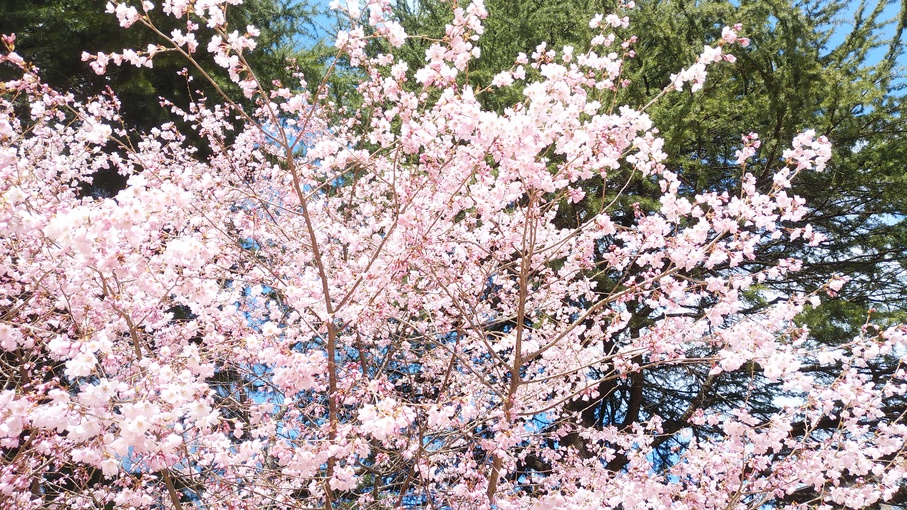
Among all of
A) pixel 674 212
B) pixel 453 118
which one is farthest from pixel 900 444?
pixel 453 118

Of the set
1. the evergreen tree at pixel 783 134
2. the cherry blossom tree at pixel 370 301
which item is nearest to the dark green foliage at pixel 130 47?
the cherry blossom tree at pixel 370 301

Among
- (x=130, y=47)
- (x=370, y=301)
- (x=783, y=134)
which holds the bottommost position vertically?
(x=370, y=301)

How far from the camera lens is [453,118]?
3.31 metres

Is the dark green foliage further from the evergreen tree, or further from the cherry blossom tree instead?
the evergreen tree

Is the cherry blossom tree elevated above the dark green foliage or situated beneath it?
situated beneath

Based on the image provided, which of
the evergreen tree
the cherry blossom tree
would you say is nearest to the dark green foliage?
the cherry blossom tree

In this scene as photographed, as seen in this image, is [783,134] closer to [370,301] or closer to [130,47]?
[370,301]

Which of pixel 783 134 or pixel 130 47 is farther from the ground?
pixel 130 47

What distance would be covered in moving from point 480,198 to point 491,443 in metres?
1.69

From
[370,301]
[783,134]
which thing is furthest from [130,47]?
[783,134]

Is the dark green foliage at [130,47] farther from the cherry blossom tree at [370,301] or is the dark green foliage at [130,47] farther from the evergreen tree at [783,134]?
the evergreen tree at [783,134]

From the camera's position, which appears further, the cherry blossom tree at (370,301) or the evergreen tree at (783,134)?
the evergreen tree at (783,134)

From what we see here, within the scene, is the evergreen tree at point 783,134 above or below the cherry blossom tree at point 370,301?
above

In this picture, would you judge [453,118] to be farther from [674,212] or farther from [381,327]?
[381,327]
